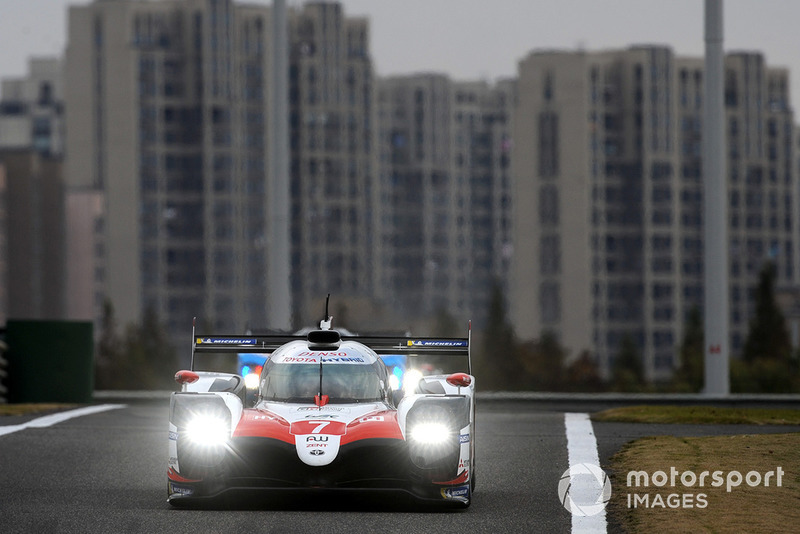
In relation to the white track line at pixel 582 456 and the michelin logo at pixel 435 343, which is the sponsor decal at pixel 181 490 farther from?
the white track line at pixel 582 456

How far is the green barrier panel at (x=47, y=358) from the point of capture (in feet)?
83.0

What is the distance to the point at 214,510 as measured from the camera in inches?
499

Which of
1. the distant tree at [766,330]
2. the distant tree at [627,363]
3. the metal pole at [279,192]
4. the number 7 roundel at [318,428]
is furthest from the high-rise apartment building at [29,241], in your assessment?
the number 7 roundel at [318,428]

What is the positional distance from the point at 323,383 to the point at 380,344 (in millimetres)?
1670

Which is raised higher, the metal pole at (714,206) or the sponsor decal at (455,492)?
the metal pole at (714,206)

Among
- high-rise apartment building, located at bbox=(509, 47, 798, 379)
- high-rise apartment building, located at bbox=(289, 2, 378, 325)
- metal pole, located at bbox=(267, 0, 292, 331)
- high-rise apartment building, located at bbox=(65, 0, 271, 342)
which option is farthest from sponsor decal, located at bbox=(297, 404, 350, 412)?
high-rise apartment building, located at bbox=(509, 47, 798, 379)

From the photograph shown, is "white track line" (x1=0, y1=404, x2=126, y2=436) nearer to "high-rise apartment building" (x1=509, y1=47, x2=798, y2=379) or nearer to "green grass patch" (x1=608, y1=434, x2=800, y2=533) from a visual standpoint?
"green grass patch" (x1=608, y1=434, x2=800, y2=533)

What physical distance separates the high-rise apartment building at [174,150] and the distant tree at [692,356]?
182 feet

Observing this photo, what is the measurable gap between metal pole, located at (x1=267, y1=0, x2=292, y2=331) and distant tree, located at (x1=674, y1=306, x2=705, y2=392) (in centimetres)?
6557

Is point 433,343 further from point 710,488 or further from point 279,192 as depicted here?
point 279,192

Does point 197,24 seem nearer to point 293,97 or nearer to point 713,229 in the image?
point 293,97

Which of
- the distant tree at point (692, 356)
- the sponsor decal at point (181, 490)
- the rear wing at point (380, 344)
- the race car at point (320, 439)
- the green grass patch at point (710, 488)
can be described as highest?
the rear wing at point (380, 344)

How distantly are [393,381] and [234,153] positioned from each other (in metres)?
157

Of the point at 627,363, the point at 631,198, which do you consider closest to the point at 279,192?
the point at 627,363
